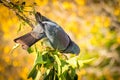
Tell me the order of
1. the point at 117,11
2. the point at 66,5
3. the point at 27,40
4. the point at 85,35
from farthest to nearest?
the point at 66,5
the point at 85,35
the point at 117,11
the point at 27,40

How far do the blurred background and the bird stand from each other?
9.87ft

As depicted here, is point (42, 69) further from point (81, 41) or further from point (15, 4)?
point (81, 41)

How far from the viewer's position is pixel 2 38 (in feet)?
17.0

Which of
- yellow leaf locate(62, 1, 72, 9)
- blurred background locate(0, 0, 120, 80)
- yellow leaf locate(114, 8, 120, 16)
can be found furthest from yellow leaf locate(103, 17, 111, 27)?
yellow leaf locate(62, 1, 72, 9)

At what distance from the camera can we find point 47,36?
95 centimetres

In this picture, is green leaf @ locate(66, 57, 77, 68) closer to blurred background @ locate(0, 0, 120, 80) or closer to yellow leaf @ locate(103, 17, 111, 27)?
blurred background @ locate(0, 0, 120, 80)

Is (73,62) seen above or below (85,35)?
above

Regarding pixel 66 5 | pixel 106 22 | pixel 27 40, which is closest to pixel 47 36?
pixel 27 40

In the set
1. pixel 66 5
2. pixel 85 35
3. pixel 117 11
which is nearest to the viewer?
pixel 117 11

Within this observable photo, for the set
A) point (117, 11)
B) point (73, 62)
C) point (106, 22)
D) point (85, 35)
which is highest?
point (73, 62)

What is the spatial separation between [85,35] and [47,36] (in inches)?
160

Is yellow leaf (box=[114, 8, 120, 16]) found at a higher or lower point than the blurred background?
higher

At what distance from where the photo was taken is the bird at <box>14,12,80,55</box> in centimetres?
94

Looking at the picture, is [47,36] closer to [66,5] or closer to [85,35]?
[85,35]
